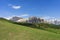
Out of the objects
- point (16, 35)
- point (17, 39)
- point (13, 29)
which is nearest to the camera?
point (17, 39)

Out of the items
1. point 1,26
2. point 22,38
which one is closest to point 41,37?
point 22,38

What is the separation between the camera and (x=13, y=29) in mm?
39312

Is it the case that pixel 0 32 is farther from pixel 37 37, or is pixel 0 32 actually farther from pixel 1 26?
pixel 37 37

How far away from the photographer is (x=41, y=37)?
35.1 m

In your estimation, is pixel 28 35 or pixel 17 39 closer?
pixel 17 39

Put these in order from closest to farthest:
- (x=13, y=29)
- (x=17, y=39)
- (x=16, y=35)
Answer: (x=17, y=39) → (x=16, y=35) → (x=13, y=29)

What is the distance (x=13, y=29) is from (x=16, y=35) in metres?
4.00

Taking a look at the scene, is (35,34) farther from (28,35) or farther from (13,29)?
(13,29)

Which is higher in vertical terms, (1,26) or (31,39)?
(1,26)

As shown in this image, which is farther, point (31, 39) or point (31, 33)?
point (31, 33)

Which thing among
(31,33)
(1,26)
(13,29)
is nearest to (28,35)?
(31,33)

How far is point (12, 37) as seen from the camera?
113ft

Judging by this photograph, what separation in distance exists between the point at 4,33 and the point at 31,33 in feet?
20.6

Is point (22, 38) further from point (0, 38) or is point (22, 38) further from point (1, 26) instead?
point (1, 26)
